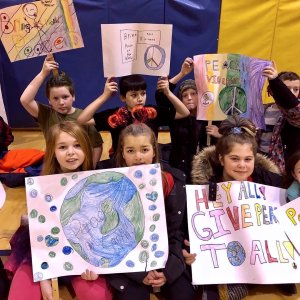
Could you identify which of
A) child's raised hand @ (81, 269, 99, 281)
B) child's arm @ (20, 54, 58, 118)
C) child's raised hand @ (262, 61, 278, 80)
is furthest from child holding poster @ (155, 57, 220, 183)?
child's raised hand @ (81, 269, 99, 281)

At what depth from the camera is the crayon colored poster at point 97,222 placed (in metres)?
1.60

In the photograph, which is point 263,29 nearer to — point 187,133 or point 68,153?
point 187,133

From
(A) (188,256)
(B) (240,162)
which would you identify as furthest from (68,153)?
(B) (240,162)

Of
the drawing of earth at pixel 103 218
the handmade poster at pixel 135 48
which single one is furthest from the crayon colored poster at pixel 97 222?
the handmade poster at pixel 135 48

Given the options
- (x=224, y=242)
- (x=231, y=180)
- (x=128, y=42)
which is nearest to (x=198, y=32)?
(x=128, y=42)

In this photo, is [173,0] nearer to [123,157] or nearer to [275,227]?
[123,157]

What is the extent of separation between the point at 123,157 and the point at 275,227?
0.85 metres

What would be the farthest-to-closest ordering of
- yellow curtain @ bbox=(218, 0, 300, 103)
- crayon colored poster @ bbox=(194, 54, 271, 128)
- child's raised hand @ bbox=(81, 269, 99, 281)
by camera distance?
yellow curtain @ bbox=(218, 0, 300, 103) < crayon colored poster @ bbox=(194, 54, 271, 128) < child's raised hand @ bbox=(81, 269, 99, 281)

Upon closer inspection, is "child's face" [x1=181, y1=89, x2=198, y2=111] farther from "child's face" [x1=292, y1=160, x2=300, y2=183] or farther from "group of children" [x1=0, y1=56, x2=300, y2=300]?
"child's face" [x1=292, y1=160, x2=300, y2=183]

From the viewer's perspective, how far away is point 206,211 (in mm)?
1713

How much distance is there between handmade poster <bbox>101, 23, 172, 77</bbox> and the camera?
2129 mm

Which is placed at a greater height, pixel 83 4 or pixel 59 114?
pixel 83 4

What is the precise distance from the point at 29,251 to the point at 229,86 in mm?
1565

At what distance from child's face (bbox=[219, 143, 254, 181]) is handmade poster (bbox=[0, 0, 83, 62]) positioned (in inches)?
49.4
